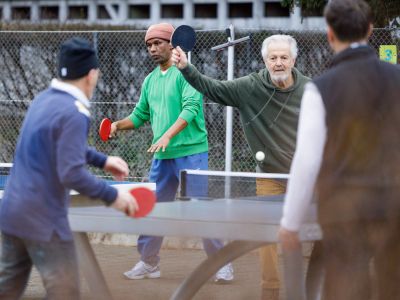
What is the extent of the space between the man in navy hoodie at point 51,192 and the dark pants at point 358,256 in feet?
Result: 2.86

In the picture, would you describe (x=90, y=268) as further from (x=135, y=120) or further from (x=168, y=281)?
(x=135, y=120)

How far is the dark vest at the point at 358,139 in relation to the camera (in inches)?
191

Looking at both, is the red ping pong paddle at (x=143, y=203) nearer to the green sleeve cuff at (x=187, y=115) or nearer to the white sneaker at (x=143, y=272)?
the green sleeve cuff at (x=187, y=115)

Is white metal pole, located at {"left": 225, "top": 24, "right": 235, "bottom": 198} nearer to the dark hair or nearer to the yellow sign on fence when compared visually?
the yellow sign on fence

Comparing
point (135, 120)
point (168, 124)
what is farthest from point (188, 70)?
point (135, 120)

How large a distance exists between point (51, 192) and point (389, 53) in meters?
6.26

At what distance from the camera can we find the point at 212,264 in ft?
19.1

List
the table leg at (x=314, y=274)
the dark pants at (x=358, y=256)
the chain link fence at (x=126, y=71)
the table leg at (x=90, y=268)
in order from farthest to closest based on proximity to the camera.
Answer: the chain link fence at (x=126, y=71), the table leg at (x=314, y=274), the table leg at (x=90, y=268), the dark pants at (x=358, y=256)

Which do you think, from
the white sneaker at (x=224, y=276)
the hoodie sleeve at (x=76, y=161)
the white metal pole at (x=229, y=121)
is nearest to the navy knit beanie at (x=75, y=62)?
the hoodie sleeve at (x=76, y=161)

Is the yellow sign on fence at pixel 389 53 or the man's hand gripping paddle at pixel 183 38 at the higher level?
the man's hand gripping paddle at pixel 183 38

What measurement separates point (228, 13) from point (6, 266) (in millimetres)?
19324

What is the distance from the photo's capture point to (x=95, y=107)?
13.2 metres

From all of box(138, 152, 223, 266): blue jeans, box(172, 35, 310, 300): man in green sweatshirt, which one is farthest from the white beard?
box(138, 152, 223, 266): blue jeans

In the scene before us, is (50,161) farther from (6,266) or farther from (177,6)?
(177,6)
